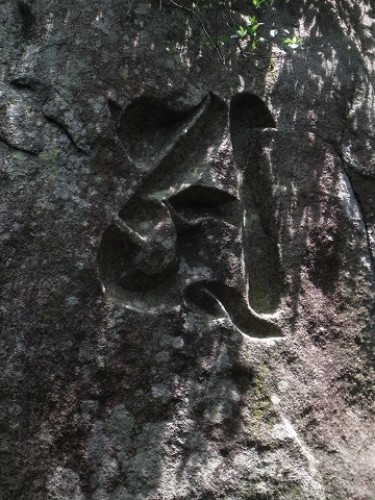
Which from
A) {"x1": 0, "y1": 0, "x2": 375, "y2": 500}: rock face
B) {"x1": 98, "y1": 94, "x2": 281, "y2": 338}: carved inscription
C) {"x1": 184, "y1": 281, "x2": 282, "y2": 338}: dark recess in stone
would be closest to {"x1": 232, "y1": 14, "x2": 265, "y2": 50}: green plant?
{"x1": 0, "y1": 0, "x2": 375, "y2": 500}: rock face

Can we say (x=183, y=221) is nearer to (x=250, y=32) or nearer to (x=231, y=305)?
(x=231, y=305)

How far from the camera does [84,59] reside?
2508mm

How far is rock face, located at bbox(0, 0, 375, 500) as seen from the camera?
213 centimetres

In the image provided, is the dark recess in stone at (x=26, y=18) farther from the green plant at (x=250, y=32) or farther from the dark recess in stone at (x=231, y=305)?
the dark recess in stone at (x=231, y=305)

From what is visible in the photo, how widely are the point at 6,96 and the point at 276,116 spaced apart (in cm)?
116

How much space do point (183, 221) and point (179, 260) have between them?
16cm

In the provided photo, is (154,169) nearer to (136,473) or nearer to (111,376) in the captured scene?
(111,376)

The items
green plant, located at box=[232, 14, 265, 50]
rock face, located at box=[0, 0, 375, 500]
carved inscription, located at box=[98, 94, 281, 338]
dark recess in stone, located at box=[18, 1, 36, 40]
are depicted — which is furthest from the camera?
green plant, located at box=[232, 14, 265, 50]

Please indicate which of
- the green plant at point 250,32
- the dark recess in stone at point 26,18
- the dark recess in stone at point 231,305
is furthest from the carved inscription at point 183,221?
the dark recess in stone at point 26,18

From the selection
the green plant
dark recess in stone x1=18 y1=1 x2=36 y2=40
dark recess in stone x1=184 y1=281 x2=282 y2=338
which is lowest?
dark recess in stone x1=184 y1=281 x2=282 y2=338

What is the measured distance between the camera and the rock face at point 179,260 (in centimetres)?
213

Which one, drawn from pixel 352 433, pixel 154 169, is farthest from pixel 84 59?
pixel 352 433

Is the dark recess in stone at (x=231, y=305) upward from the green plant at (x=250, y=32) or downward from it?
downward

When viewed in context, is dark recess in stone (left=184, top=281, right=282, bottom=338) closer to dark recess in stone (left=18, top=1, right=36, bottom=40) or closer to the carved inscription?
the carved inscription
